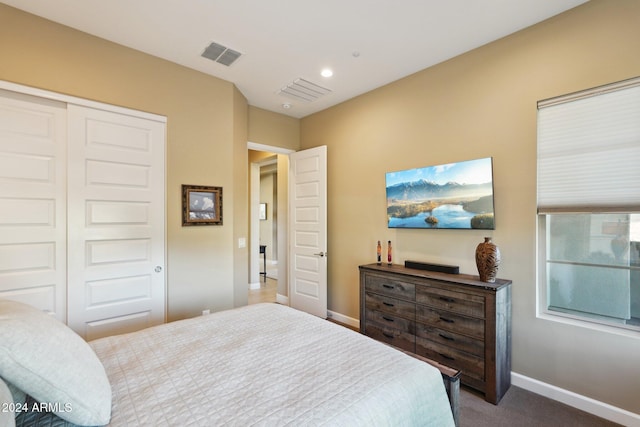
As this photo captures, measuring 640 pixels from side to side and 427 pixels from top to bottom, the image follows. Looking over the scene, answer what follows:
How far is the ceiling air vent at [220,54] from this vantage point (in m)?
2.77

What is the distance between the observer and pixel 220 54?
9.45 ft

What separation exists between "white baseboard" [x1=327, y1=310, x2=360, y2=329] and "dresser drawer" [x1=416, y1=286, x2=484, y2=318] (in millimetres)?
1344

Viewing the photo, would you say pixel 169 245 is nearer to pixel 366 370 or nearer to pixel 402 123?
pixel 366 370

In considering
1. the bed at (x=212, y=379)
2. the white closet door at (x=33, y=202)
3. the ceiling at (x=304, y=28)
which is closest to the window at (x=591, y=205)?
the ceiling at (x=304, y=28)

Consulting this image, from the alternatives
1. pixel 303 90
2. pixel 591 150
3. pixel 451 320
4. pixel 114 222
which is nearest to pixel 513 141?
pixel 591 150

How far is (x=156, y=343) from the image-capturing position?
5.41ft

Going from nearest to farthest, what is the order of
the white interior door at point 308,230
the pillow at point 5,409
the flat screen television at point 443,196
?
the pillow at point 5,409
the flat screen television at point 443,196
the white interior door at point 308,230

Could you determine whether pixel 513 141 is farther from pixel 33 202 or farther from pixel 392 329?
pixel 33 202

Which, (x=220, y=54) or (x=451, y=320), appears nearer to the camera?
(x=451, y=320)

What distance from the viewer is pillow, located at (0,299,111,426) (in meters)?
0.87

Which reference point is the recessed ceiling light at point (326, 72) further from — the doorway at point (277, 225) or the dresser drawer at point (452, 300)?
the dresser drawer at point (452, 300)

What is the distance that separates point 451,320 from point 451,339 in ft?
0.55

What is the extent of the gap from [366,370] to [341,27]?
2.61 m

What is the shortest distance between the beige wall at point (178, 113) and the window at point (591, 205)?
123 inches
